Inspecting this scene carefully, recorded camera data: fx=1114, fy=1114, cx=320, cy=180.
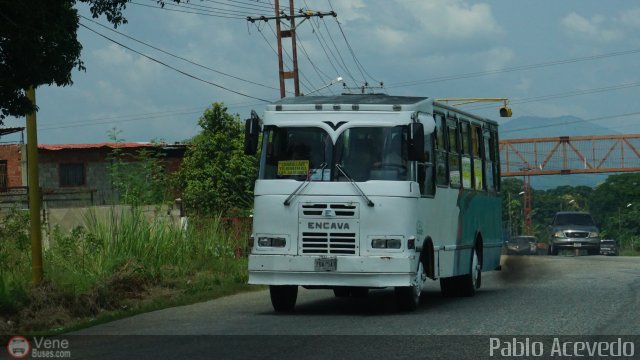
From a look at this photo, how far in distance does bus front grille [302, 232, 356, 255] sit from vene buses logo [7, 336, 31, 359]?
411cm

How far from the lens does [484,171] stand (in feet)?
69.3

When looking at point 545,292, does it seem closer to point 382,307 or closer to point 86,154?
point 382,307

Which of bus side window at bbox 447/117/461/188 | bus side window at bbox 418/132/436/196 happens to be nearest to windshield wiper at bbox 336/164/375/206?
bus side window at bbox 418/132/436/196

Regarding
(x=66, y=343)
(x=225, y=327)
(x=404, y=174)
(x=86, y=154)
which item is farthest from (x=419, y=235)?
(x=86, y=154)

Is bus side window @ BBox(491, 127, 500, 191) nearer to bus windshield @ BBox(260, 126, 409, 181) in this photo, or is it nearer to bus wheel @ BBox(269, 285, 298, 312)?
bus windshield @ BBox(260, 126, 409, 181)

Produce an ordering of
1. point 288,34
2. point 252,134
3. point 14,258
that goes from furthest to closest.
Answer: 1. point 288,34
2. point 14,258
3. point 252,134

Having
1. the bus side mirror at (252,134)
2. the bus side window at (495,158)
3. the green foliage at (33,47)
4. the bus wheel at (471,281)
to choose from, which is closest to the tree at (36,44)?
the green foliage at (33,47)

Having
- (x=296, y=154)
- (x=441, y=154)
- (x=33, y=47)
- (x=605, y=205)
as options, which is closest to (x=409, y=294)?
(x=296, y=154)

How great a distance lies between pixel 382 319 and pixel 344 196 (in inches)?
71.0

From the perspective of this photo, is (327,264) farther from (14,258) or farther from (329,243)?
(14,258)

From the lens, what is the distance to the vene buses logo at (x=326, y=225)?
15320 millimetres

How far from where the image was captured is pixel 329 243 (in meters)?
15.4

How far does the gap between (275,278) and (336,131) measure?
2246 mm

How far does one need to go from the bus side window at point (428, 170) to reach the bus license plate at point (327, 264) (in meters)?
1.78
